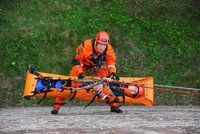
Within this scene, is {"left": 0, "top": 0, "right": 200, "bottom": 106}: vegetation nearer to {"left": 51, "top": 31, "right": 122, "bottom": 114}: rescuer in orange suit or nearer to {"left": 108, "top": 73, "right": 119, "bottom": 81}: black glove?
{"left": 51, "top": 31, "right": 122, "bottom": 114}: rescuer in orange suit

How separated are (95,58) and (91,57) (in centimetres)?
13

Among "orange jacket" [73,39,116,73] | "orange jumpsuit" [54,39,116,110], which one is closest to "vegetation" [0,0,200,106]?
"orange jumpsuit" [54,39,116,110]

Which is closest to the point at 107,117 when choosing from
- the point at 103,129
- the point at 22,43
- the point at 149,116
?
the point at 149,116

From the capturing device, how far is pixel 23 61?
20.5 metres

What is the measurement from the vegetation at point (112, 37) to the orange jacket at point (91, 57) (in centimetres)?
499

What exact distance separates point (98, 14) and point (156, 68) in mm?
4202

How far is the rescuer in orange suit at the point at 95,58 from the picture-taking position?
14.6 metres

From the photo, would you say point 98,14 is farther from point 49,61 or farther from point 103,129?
point 103,129

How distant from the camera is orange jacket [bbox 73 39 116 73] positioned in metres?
14.9

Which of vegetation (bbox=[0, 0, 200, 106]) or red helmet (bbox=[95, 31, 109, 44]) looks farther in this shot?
vegetation (bbox=[0, 0, 200, 106])

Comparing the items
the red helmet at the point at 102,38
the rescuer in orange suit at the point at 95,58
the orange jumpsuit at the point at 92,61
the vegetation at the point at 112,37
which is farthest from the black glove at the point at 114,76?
the vegetation at the point at 112,37

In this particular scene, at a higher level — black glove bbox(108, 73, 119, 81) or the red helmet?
the red helmet

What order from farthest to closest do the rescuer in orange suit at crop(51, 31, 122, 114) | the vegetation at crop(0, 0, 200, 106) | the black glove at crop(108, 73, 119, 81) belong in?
1. the vegetation at crop(0, 0, 200, 106)
2. the rescuer in orange suit at crop(51, 31, 122, 114)
3. the black glove at crop(108, 73, 119, 81)

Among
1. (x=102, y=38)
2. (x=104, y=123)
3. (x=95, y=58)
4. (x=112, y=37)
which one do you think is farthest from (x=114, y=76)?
(x=112, y=37)
